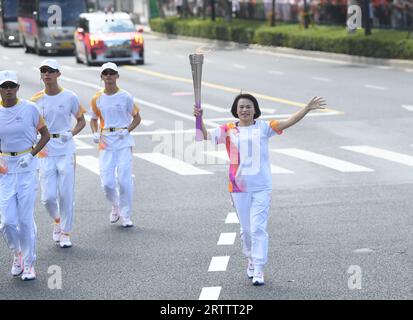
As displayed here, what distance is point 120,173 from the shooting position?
537 inches

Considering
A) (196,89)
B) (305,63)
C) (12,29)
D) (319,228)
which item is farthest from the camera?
(12,29)

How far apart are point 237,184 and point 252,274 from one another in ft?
2.69

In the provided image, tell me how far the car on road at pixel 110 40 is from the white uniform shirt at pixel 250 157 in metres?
32.1

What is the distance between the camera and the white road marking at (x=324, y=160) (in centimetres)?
1791

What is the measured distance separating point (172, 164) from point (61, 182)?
6653 millimetres

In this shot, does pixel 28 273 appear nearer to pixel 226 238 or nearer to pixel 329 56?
pixel 226 238

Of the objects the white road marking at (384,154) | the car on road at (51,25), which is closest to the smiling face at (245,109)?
the white road marking at (384,154)

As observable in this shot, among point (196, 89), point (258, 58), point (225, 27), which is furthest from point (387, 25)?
point (196, 89)

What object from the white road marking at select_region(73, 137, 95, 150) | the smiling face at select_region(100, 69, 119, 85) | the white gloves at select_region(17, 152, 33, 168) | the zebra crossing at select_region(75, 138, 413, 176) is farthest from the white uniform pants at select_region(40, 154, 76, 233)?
the white road marking at select_region(73, 137, 95, 150)

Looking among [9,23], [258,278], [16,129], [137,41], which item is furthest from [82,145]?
[9,23]

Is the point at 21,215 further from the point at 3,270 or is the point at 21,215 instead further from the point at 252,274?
the point at 252,274

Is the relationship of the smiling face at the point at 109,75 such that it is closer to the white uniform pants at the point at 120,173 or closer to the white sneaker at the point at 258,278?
the white uniform pants at the point at 120,173

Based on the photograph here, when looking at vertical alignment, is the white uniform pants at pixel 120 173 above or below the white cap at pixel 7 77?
below

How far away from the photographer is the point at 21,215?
36.4 ft
